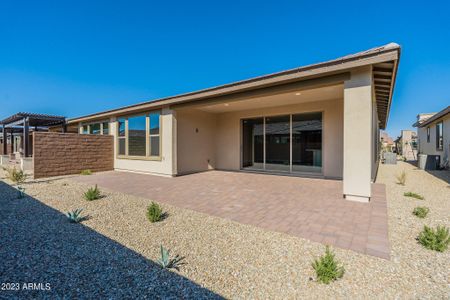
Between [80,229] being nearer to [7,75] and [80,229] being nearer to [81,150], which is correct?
[81,150]

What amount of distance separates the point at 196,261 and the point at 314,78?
509cm

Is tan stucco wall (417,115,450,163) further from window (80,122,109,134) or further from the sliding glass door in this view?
window (80,122,109,134)

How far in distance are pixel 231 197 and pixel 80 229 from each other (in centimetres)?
328

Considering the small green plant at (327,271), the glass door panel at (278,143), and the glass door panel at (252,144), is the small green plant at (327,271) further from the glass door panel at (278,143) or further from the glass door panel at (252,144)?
the glass door panel at (252,144)

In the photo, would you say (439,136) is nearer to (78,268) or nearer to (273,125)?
(273,125)

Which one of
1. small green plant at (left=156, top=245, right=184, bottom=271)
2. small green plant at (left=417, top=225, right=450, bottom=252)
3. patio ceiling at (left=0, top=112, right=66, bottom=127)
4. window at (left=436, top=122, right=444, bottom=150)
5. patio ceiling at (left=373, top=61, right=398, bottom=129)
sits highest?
patio ceiling at (left=373, top=61, right=398, bottom=129)

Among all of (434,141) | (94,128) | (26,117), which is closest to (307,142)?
(434,141)

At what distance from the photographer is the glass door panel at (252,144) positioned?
10.2 m

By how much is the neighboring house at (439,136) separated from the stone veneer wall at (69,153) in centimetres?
1738

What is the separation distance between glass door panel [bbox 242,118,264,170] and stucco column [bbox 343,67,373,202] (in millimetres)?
5250

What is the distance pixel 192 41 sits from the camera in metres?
15.1

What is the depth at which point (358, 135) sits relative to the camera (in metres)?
4.80

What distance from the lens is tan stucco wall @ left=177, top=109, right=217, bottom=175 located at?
30.5ft

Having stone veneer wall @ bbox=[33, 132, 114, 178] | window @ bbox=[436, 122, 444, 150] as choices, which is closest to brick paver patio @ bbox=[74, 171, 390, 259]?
stone veneer wall @ bbox=[33, 132, 114, 178]
